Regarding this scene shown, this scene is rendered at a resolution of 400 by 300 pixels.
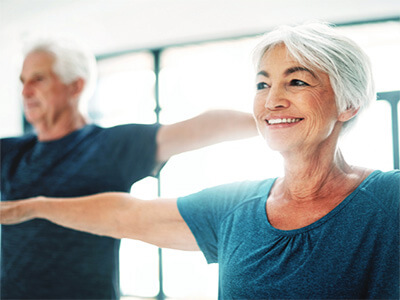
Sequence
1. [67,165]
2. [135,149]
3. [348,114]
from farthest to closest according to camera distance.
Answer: [67,165], [135,149], [348,114]

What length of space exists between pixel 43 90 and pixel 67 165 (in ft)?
1.09

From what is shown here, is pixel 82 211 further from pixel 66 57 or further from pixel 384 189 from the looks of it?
pixel 384 189

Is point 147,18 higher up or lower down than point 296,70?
higher up

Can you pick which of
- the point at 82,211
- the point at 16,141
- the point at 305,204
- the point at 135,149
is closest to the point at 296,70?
the point at 305,204

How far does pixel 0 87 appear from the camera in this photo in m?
2.72

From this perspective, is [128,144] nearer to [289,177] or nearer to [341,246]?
[289,177]

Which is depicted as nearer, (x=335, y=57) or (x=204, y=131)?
(x=335, y=57)

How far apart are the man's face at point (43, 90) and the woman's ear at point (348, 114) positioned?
1061mm

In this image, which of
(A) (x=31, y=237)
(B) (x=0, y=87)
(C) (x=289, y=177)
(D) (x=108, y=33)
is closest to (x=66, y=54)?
(A) (x=31, y=237)

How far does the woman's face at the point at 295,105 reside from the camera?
2.76ft

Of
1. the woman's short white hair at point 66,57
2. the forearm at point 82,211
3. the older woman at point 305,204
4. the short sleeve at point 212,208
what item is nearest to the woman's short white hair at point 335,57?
the older woman at point 305,204

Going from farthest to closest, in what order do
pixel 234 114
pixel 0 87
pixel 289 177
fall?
pixel 0 87 → pixel 234 114 → pixel 289 177

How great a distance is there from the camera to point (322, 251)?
771 millimetres

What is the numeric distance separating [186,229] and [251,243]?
21cm
